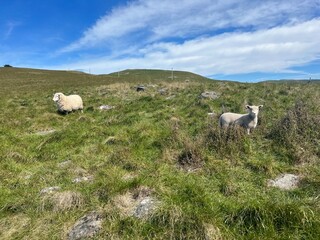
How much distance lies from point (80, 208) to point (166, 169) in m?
2.57

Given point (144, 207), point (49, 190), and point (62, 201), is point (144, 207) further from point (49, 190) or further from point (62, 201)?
point (49, 190)

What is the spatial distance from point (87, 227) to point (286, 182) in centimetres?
447

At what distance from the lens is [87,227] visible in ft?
17.7

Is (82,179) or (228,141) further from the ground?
(228,141)

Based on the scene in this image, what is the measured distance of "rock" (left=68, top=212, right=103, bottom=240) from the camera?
207 inches

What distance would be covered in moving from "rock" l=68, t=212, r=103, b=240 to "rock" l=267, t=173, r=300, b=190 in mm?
3855

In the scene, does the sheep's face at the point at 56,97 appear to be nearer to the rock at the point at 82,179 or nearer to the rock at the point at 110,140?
the rock at the point at 110,140

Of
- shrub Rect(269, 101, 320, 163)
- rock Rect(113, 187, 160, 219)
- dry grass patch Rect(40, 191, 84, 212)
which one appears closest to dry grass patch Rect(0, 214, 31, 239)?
dry grass patch Rect(40, 191, 84, 212)

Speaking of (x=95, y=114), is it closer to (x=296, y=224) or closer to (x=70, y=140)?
(x=70, y=140)

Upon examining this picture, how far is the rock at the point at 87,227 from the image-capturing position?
17.2ft

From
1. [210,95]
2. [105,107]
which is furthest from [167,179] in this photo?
[105,107]

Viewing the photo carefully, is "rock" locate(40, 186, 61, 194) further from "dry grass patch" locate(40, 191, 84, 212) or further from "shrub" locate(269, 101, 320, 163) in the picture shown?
"shrub" locate(269, 101, 320, 163)

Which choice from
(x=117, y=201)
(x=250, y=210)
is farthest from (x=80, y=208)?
(x=250, y=210)

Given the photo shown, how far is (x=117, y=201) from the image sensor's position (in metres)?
6.10
